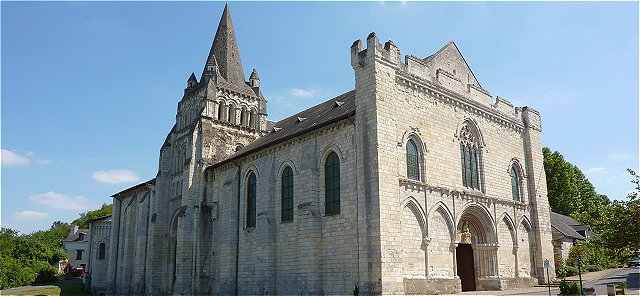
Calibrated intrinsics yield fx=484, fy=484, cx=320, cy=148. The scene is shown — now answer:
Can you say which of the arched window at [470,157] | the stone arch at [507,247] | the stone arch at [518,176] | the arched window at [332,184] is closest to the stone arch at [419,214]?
the arched window at [332,184]

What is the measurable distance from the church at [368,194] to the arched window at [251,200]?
12 centimetres

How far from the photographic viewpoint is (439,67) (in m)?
26.6

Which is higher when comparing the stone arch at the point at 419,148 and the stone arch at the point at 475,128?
the stone arch at the point at 475,128

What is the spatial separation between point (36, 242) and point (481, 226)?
3161 centimetres

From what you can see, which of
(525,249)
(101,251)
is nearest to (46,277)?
(101,251)

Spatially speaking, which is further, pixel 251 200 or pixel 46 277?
pixel 46 277

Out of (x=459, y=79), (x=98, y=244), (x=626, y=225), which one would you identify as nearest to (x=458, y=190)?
(x=459, y=79)

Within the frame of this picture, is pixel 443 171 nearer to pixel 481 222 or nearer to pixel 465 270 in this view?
pixel 481 222

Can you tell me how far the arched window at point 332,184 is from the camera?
23688 millimetres

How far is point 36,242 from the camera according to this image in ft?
118

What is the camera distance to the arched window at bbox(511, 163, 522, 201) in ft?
95.9

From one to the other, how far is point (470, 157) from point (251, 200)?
43.7 feet

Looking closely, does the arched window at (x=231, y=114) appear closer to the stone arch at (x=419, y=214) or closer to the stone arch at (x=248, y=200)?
the stone arch at (x=248, y=200)

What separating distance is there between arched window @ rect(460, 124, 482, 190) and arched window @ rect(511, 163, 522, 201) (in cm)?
366
